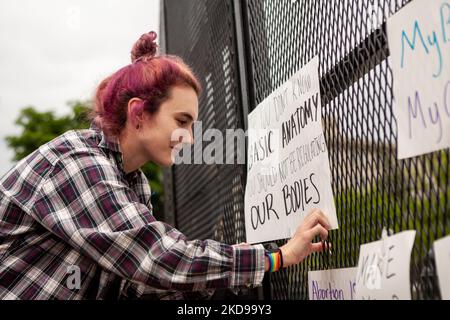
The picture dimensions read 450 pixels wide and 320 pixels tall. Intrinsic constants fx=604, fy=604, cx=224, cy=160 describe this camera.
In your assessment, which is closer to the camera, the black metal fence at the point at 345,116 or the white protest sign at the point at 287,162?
the black metal fence at the point at 345,116

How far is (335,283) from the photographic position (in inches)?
50.4

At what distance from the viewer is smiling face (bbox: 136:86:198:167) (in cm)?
159

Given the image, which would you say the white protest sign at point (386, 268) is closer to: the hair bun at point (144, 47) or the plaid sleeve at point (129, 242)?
the plaid sleeve at point (129, 242)

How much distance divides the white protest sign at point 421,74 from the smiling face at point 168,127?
0.73 meters

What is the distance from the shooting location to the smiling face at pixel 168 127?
1593 millimetres

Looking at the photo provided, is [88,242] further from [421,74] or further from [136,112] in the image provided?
[421,74]

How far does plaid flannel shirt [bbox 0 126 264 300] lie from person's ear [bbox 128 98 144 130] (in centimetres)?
14

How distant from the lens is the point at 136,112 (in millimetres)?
1627

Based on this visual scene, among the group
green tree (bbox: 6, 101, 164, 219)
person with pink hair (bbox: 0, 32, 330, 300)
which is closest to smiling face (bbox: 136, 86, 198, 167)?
person with pink hair (bbox: 0, 32, 330, 300)

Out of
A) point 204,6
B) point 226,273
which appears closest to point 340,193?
point 226,273

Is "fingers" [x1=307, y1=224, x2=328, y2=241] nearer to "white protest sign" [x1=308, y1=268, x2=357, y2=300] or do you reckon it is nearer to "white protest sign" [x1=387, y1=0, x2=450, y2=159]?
"white protest sign" [x1=308, y1=268, x2=357, y2=300]

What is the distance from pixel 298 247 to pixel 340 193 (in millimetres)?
149

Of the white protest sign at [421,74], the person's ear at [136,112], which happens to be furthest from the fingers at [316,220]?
the person's ear at [136,112]
